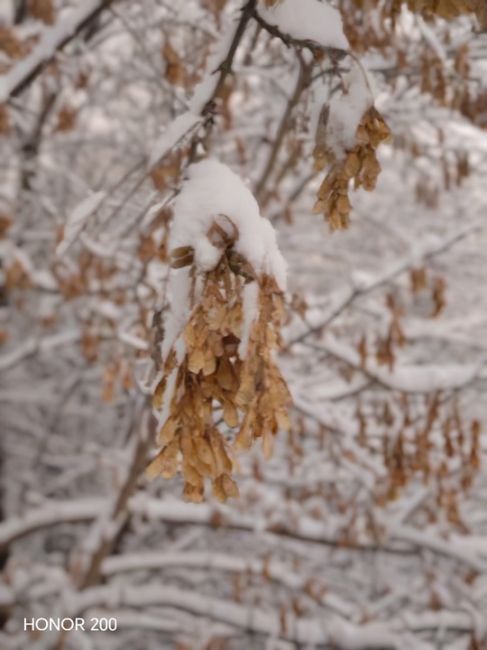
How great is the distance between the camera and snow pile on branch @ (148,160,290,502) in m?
0.91

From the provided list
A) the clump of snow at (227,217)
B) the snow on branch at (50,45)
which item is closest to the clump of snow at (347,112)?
the clump of snow at (227,217)

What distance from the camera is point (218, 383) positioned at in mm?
927

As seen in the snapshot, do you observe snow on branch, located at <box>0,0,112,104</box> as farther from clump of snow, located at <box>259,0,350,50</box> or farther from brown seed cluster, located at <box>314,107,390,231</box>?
brown seed cluster, located at <box>314,107,390,231</box>

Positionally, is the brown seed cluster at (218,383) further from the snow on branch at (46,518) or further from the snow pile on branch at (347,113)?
the snow on branch at (46,518)

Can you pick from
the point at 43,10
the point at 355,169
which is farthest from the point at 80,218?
the point at 43,10

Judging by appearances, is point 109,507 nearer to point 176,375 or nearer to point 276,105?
point 276,105

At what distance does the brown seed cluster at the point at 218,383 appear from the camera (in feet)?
2.98

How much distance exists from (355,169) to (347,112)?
119 mm

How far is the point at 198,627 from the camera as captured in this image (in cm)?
448

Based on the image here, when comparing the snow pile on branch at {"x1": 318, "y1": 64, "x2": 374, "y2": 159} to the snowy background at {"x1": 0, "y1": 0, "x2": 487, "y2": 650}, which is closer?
the snow pile on branch at {"x1": 318, "y1": 64, "x2": 374, "y2": 159}

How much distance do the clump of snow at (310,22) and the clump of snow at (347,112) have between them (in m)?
0.08

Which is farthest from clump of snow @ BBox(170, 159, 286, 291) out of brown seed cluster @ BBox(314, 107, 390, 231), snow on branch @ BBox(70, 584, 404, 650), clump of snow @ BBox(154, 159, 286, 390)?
snow on branch @ BBox(70, 584, 404, 650)

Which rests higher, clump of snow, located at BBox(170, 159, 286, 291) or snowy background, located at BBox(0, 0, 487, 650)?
snowy background, located at BBox(0, 0, 487, 650)

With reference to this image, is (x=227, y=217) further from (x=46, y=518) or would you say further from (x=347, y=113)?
(x=46, y=518)
